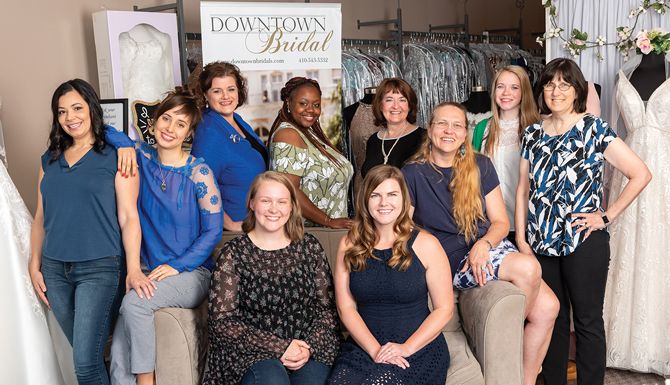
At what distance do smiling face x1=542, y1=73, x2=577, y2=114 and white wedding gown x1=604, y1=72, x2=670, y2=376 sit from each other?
62 centimetres

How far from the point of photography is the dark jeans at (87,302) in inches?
108

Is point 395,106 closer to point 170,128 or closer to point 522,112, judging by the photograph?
point 522,112

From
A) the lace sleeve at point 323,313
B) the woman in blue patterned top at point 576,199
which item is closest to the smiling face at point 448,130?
the woman in blue patterned top at point 576,199

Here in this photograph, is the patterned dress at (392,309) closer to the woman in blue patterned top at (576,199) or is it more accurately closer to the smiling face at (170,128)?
the woman in blue patterned top at (576,199)

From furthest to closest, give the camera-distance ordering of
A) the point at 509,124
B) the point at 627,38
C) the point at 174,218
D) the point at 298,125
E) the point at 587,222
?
the point at 627,38
the point at 298,125
the point at 509,124
the point at 587,222
the point at 174,218

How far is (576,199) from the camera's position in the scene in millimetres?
2984

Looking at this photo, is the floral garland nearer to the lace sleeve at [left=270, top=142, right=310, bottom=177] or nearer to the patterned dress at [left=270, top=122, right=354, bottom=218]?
the patterned dress at [left=270, top=122, right=354, bottom=218]

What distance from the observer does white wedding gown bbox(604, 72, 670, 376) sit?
11.4 ft

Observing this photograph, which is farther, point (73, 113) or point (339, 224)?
point (339, 224)

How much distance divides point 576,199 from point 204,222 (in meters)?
1.45

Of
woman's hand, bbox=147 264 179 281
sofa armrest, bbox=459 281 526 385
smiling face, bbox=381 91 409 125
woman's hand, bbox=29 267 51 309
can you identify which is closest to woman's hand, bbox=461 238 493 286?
sofa armrest, bbox=459 281 526 385

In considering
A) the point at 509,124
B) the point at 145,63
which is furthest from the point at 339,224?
the point at 145,63

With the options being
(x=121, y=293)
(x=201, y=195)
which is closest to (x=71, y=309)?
(x=121, y=293)

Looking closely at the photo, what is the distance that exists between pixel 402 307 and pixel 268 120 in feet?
6.46
